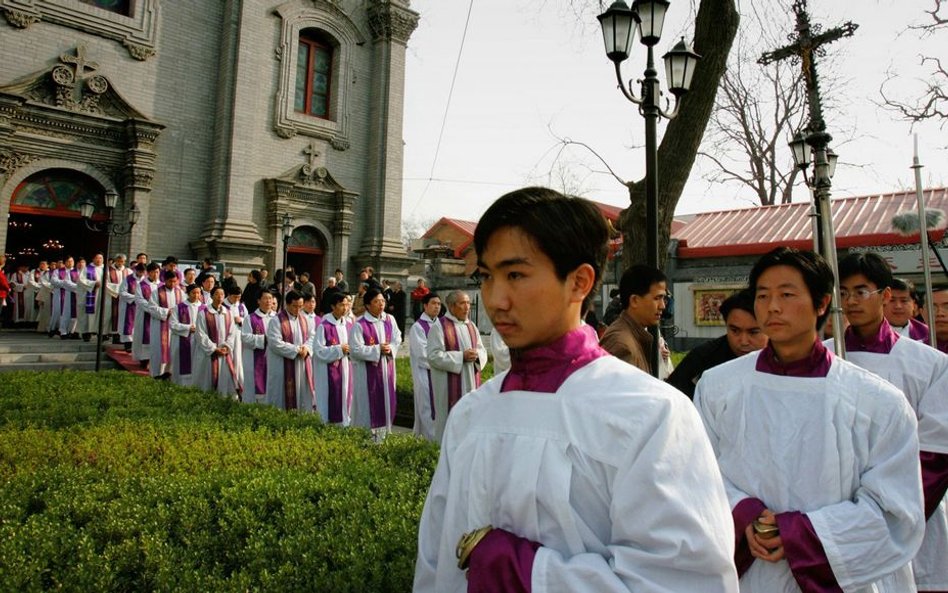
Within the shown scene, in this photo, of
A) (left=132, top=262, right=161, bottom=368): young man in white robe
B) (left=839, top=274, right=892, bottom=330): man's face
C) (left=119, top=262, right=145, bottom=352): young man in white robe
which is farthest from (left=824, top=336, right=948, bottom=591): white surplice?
(left=119, top=262, right=145, bottom=352): young man in white robe

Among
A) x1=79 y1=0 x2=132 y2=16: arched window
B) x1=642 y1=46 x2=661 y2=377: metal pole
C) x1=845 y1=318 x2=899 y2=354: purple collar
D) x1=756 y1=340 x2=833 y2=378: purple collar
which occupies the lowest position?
x1=756 y1=340 x2=833 y2=378: purple collar

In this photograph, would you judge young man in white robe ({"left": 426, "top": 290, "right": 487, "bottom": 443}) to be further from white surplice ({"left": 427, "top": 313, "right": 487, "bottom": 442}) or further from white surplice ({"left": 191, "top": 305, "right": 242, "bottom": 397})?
white surplice ({"left": 191, "top": 305, "right": 242, "bottom": 397})

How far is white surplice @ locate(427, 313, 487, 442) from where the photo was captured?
810cm

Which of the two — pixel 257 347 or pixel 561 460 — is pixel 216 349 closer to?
pixel 257 347

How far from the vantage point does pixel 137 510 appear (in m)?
2.93

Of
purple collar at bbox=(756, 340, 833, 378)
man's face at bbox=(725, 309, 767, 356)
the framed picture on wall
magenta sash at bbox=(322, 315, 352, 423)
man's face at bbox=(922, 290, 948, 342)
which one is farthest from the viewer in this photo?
the framed picture on wall

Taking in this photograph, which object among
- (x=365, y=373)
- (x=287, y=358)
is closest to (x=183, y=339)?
(x=287, y=358)

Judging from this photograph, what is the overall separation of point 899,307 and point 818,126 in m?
3.16

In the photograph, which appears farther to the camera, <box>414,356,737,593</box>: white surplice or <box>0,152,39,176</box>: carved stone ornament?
<box>0,152,39,176</box>: carved stone ornament

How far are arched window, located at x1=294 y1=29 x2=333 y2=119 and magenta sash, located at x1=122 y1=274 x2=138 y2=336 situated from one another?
9.99 m

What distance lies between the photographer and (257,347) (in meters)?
10.1

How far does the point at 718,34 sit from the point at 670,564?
26.7 feet

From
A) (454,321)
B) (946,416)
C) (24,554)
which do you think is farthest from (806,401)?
(454,321)

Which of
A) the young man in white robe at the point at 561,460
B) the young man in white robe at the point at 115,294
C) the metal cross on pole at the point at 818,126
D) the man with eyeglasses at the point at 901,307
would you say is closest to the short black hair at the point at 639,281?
the metal cross on pole at the point at 818,126
